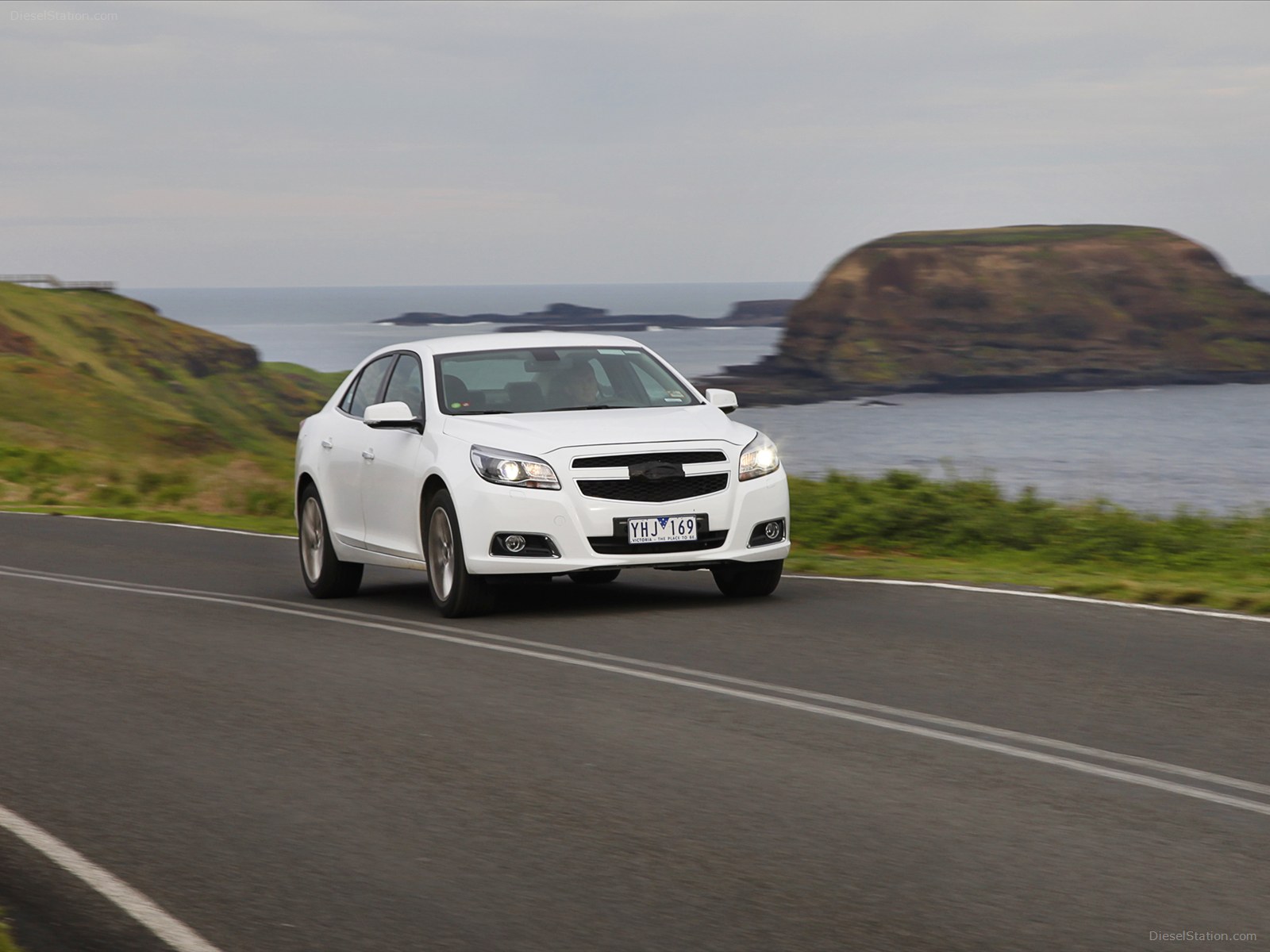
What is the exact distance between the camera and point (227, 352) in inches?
6368

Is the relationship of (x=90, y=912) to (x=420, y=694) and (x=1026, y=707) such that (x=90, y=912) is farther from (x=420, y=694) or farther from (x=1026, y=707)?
(x=1026, y=707)

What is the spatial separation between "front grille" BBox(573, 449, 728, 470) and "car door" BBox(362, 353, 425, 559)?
1.25 metres

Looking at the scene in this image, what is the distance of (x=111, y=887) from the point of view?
494cm

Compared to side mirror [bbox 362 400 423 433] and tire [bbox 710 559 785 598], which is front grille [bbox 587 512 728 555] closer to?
tire [bbox 710 559 785 598]

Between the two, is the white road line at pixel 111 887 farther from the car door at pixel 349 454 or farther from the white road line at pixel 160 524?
the white road line at pixel 160 524

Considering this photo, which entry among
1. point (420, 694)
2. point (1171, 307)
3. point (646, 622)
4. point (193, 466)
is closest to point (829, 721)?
point (420, 694)

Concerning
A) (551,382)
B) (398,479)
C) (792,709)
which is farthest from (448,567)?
(792,709)

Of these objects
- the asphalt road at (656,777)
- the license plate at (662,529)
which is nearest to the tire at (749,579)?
the asphalt road at (656,777)

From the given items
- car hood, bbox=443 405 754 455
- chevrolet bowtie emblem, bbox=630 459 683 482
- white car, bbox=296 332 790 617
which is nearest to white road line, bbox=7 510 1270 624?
white car, bbox=296 332 790 617

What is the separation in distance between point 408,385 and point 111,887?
6.82 meters

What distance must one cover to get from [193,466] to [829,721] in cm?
2688

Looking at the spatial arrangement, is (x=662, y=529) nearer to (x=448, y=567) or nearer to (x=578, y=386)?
(x=448, y=567)

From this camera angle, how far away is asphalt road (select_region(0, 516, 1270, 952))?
4562 millimetres

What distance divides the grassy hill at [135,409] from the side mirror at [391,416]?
591 inches
